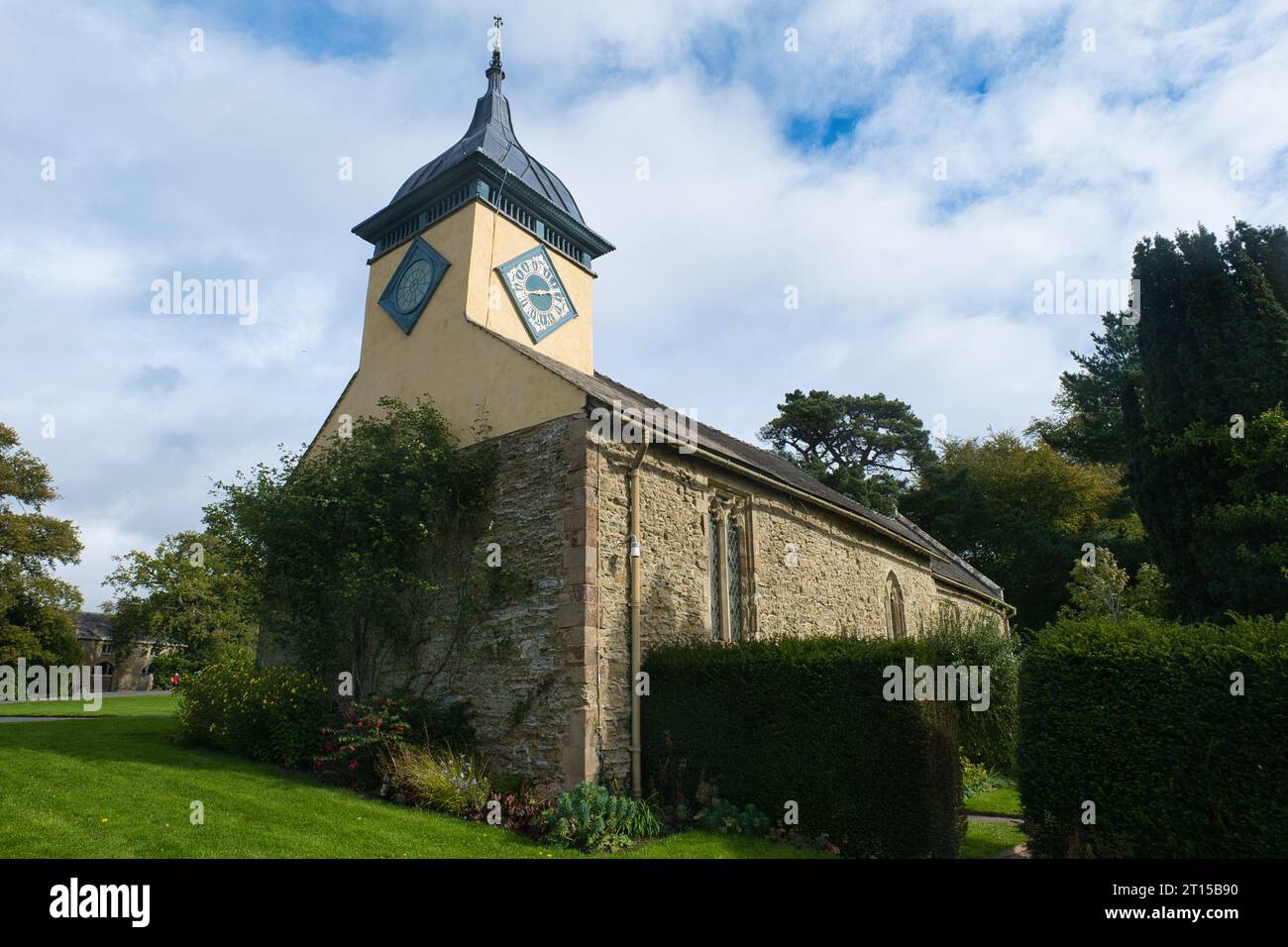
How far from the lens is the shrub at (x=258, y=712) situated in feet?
37.7

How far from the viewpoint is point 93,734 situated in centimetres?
1338

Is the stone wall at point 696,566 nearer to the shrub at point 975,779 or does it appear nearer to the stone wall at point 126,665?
the shrub at point 975,779

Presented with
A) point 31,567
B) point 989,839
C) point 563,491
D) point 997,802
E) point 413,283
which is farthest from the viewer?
point 31,567

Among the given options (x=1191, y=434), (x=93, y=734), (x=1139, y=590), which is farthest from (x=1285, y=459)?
(x=93, y=734)

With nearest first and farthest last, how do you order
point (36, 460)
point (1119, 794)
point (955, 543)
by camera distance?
point (1119, 794)
point (36, 460)
point (955, 543)

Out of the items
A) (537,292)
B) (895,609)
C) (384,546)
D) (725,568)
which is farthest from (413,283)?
(895,609)

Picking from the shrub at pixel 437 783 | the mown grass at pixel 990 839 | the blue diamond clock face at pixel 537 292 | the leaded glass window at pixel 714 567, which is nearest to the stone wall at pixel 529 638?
the shrub at pixel 437 783

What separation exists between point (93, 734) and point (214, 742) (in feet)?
9.00

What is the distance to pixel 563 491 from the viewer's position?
10.9 m

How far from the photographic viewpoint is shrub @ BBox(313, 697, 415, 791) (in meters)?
10.3

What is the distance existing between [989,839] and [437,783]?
7317 millimetres

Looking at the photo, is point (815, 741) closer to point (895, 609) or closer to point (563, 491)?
point (563, 491)

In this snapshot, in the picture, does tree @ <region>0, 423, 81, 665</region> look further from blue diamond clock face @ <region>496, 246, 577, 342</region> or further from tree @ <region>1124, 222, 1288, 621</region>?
tree @ <region>1124, 222, 1288, 621</region>
